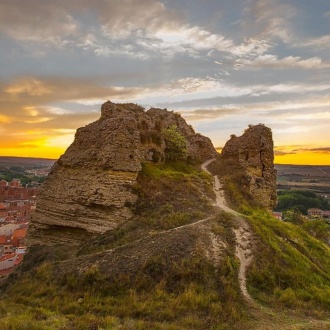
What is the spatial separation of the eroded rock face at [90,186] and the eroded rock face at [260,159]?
12732 mm

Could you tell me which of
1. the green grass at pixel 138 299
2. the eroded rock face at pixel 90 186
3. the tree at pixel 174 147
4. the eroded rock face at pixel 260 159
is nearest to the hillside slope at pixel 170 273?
the green grass at pixel 138 299

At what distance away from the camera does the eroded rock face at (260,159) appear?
3406cm

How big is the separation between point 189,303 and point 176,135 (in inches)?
1022

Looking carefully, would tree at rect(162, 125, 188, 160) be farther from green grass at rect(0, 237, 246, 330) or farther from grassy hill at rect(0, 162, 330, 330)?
green grass at rect(0, 237, 246, 330)

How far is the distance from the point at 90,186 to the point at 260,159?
1770cm

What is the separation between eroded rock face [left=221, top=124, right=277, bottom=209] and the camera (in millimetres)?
34062

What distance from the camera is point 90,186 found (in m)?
25.5

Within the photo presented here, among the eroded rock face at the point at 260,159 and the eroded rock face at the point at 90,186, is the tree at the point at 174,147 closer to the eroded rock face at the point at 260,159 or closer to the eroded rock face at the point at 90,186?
the eroded rock face at the point at 260,159

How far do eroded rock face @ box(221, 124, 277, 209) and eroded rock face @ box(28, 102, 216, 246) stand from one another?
12.7 metres

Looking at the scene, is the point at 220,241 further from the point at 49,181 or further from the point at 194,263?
the point at 49,181

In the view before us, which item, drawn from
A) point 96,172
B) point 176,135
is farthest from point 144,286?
point 176,135

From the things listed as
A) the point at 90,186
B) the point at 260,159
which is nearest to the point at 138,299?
the point at 90,186

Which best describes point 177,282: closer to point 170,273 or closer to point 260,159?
point 170,273

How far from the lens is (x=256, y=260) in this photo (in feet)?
58.9
